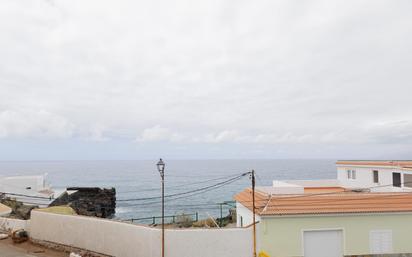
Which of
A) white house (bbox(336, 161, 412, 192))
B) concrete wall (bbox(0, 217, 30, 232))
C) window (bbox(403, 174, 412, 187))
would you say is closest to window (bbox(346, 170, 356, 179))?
white house (bbox(336, 161, 412, 192))

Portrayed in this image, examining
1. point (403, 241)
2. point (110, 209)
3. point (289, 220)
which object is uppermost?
point (289, 220)

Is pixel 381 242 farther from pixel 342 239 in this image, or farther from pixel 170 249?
pixel 170 249

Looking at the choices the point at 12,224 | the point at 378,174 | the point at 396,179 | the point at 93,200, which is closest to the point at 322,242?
the point at 396,179

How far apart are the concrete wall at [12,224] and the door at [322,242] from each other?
15.3 m

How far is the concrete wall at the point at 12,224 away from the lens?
2030cm

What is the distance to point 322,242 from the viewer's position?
20016 mm

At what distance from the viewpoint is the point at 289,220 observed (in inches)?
783

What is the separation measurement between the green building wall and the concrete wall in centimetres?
1289

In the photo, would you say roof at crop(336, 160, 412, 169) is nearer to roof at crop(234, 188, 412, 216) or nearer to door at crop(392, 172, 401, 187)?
door at crop(392, 172, 401, 187)

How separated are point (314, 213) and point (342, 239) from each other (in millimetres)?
2188

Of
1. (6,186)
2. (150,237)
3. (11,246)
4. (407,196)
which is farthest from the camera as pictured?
(6,186)

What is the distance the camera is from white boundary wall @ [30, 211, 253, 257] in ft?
51.5

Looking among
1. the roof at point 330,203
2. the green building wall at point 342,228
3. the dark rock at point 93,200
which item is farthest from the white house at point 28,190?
the green building wall at point 342,228

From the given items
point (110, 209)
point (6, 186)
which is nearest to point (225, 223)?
point (6, 186)
